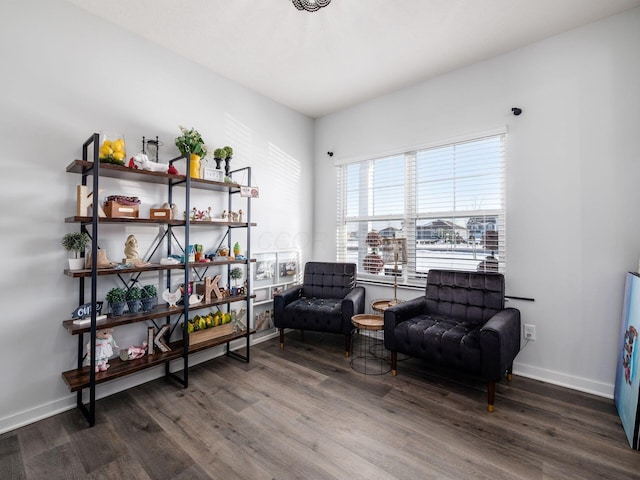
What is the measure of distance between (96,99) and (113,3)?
2.32 ft

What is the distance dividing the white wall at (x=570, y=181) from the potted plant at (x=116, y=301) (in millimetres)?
3363

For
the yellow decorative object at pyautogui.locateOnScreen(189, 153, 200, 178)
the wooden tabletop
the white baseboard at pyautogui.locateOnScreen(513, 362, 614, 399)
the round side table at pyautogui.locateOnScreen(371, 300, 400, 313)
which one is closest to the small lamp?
the round side table at pyautogui.locateOnScreen(371, 300, 400, 313)

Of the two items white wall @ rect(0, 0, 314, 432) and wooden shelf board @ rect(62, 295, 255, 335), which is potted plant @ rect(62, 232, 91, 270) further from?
wooden shelf board @ rect(62, 295, 255, 335)

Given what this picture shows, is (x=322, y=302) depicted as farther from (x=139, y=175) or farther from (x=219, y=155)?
(x=139, y=175)

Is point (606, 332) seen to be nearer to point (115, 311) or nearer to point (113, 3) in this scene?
point (115, 311)

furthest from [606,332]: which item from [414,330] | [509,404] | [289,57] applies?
[289,57]

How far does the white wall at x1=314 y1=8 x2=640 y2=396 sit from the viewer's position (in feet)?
7.79

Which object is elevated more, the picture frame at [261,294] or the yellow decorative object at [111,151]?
the yellow decorative object at [111,151]

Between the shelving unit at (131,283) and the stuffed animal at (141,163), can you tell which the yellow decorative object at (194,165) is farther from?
the stuffed animal at (141,163)

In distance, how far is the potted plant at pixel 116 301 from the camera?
2277 millimetres

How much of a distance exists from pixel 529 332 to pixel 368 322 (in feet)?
4.73

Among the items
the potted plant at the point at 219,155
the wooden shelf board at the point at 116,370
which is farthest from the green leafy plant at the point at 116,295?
the potted plant at the point at 219,155

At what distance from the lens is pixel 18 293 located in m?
2.07

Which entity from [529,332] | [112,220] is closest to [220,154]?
[112,220]
